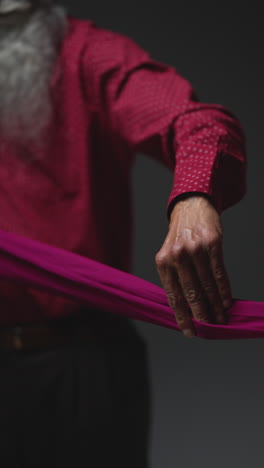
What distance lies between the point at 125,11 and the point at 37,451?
4.49ft

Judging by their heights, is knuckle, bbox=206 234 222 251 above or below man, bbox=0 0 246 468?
above

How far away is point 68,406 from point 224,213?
902mm

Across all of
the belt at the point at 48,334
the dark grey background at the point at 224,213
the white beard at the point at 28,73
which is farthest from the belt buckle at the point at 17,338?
the dark grey background at the point at 224,213


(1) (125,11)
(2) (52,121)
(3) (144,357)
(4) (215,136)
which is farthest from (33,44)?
(1) (125,11)

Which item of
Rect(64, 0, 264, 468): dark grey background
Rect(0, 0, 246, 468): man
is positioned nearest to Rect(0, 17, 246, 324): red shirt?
Rect(0, 0, 246, 468): man

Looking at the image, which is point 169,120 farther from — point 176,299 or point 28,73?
point 28,73

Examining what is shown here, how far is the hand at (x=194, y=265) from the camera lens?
0.53 meters

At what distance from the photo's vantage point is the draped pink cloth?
0.59 metres

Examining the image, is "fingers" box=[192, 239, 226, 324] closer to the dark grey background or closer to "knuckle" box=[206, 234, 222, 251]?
"knuckle" box=[206, 234, 222, 251]

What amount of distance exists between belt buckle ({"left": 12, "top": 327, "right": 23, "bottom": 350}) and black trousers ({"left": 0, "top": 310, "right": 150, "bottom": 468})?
0.05 ft

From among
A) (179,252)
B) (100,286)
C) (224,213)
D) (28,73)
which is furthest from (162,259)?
(224,213)

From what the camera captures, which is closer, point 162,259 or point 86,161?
point 162,259

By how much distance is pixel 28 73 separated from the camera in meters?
0.91

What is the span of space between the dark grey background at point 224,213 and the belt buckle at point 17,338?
800 mm
